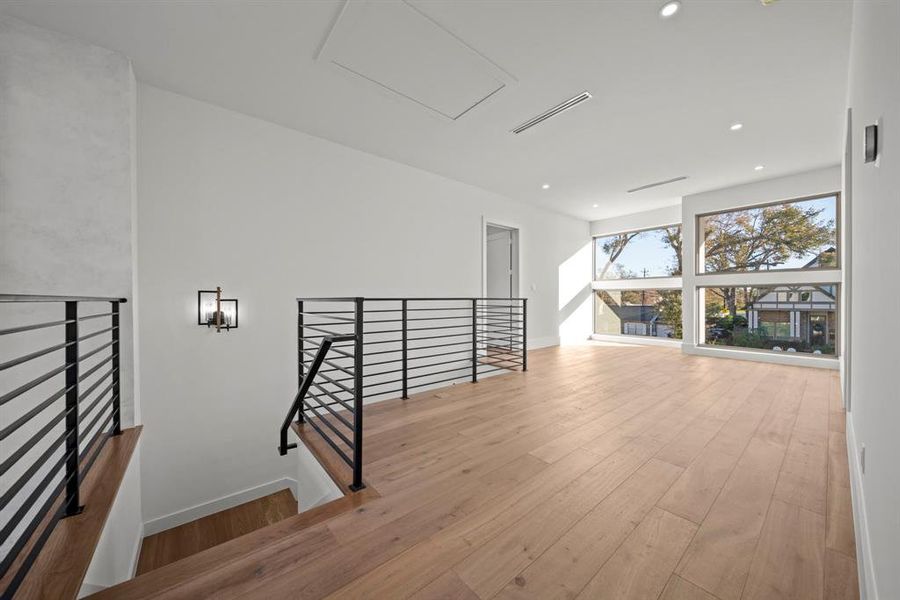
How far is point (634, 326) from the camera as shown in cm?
755

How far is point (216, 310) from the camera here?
3146mm

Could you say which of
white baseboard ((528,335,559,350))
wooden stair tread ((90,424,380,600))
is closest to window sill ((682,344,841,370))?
white baseboard ((528,335,559,350))

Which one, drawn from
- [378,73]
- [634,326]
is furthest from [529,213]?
[378,73]

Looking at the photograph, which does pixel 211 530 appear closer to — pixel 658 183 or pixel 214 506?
pixel 214 506

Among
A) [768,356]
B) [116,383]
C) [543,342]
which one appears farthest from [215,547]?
[768,356]

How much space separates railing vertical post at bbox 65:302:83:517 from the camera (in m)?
1.58

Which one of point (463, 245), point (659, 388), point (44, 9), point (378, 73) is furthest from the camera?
point (463, 245)

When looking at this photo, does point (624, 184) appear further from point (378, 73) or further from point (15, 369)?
point (15, 369)

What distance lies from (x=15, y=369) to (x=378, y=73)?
10.6 ft

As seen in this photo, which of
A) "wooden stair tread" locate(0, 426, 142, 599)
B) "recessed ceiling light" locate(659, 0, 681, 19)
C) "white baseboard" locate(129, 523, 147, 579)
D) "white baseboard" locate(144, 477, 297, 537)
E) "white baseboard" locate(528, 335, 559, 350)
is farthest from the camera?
"white baseboard" locate(528, 335, 559, 350)

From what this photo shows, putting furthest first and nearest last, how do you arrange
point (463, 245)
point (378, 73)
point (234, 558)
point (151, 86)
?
point (463, 245) < point (151, 86) < point (378, 73) < point (234, 558)

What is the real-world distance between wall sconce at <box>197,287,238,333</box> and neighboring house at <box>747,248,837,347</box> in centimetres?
731

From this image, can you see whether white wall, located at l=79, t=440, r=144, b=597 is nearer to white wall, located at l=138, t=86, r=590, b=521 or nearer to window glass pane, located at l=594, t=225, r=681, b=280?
white wall, located at l=138, t=86, r=590, b=521

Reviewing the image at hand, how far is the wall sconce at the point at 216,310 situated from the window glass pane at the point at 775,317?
714cm
